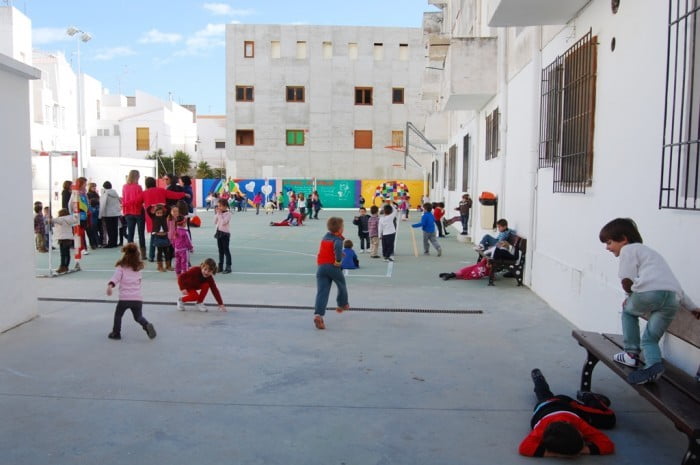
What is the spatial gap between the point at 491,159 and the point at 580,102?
23.8ft

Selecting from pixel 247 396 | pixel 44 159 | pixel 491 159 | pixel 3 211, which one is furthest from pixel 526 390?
pixel 44 159

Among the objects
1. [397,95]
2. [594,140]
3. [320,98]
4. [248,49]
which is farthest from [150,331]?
[397,95]

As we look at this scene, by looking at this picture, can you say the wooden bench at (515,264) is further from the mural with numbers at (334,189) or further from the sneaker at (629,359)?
the mural with numbers at (334,189)

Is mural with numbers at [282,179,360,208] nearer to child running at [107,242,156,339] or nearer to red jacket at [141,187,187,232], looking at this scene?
red jacket at [141,187,187,232]

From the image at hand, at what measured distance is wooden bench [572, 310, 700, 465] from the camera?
3.54m

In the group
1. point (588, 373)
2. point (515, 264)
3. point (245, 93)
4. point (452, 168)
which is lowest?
point (588, 373)

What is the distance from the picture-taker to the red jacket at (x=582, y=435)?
4125 mm

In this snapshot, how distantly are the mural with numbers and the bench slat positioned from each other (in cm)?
4078

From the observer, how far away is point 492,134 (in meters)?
15.7

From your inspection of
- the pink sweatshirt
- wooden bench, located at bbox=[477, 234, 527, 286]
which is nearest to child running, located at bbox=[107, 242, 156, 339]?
the pink sweatshirt

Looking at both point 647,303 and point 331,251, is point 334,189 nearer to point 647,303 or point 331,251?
point 331,251

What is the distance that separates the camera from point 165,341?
22.9 ft

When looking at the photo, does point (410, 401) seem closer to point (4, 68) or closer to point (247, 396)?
point (247, 396)

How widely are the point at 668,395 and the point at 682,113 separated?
2530 millimetres
